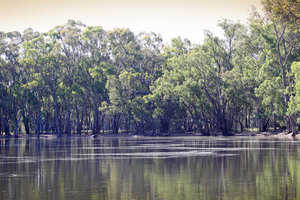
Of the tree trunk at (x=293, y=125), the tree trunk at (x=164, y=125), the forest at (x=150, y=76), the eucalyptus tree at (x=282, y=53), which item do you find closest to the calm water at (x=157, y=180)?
the tree trunk at (x=293, y=125)

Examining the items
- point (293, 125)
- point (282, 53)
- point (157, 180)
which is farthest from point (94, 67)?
point (157, 180)

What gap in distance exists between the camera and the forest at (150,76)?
270 ft

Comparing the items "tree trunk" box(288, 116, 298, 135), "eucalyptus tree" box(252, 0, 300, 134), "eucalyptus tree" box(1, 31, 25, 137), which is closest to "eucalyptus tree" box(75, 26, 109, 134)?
"eucalyptus tree" box(1, 31, 25, 137)

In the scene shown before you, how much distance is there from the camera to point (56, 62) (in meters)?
106

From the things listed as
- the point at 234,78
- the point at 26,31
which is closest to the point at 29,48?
the point at 26,31

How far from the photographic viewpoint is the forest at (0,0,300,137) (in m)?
82.4

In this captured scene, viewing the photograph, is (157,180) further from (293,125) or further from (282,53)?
(282,53)

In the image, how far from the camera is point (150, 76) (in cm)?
10919

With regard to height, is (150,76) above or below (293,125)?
above

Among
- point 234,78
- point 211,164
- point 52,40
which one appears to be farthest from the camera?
point 52,40

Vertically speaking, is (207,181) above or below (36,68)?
below

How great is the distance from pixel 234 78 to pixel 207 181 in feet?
225

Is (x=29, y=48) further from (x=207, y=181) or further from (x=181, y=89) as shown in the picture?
(x=207, y=181)

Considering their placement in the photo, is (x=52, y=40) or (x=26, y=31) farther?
(x=26, y=31)
